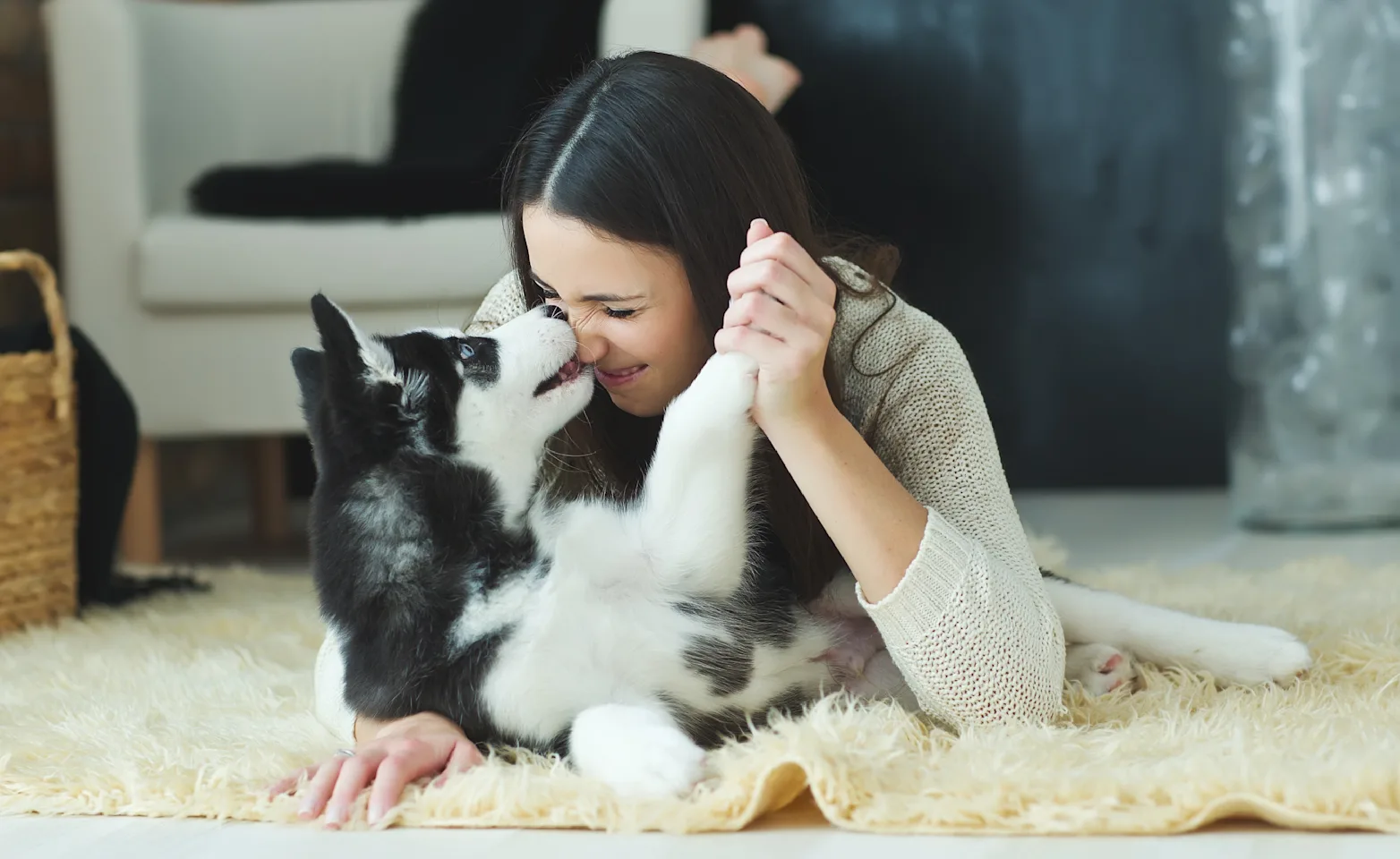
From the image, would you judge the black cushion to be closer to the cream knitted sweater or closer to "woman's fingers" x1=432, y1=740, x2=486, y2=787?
the cream knitted sweater

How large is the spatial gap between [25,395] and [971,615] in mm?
1556

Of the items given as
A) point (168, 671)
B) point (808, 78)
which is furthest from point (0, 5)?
point (168, 671)

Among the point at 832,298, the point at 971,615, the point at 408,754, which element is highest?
the point at 832,298

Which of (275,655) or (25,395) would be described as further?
(25,395)

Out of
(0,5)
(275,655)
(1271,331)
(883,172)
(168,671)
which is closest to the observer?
(168,671)

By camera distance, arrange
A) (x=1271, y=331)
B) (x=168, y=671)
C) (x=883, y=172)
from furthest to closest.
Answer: (x=883, y=172) < (x=1271, y=331) < (x=168, y=671)

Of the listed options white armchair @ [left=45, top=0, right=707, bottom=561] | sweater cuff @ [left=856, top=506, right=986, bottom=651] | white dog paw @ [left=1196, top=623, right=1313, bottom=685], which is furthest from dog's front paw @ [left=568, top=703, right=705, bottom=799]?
white armchair @ [left=45, top=0, right=707, bottom=561]

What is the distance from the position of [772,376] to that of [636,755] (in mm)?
328

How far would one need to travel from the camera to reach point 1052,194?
3531mm

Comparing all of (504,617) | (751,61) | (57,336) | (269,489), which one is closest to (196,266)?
(57,336)

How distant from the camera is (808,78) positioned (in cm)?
361

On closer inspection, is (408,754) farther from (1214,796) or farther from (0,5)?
(0,5)

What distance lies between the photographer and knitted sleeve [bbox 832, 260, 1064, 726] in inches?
51.3

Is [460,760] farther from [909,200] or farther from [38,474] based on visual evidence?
[909,200]
